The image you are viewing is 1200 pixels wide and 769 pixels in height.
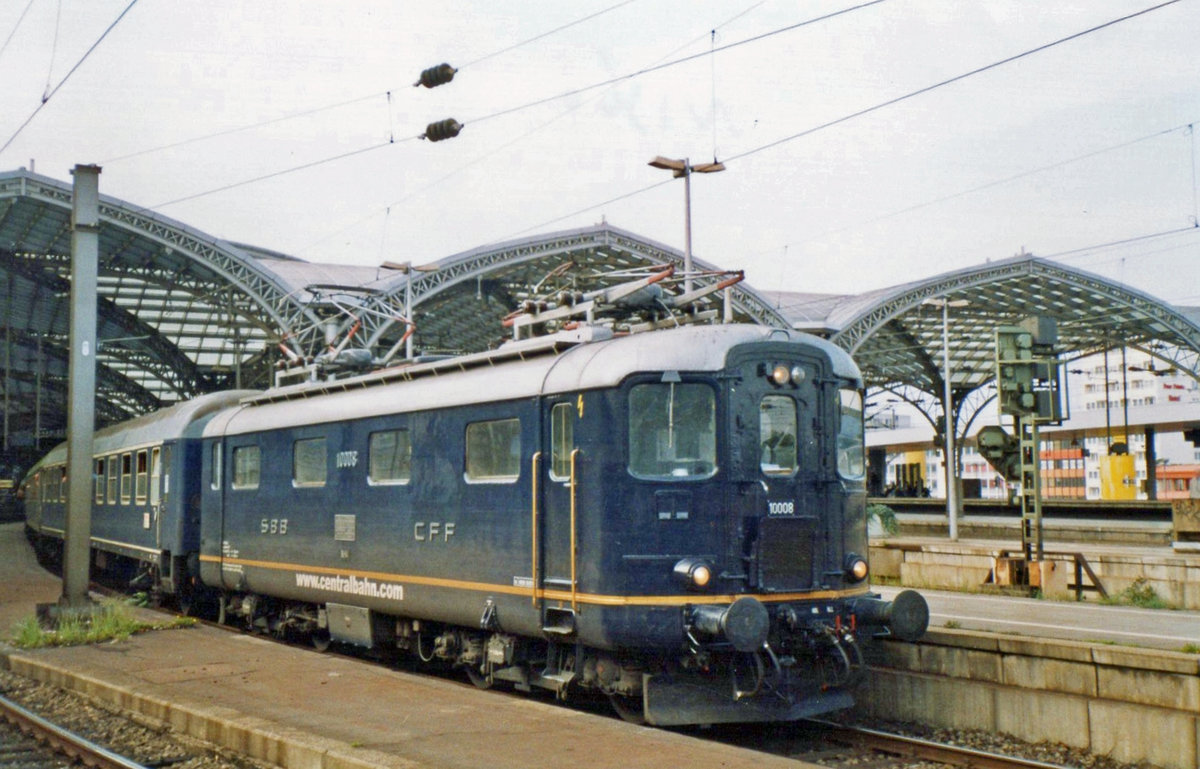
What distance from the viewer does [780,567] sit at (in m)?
10.6

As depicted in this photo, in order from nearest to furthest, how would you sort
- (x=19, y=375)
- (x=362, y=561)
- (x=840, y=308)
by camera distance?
(x=362, y=561) < (x=840, y=308) < (x=19, y=375)

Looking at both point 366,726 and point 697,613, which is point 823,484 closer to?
point 697,613

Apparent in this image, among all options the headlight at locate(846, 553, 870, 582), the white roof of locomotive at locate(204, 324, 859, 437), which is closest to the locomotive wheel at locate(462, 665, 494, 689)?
the white roof of locomotive at locate(204, 324, 859, 437)

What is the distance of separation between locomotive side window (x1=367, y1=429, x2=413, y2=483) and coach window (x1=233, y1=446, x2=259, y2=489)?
380 cm

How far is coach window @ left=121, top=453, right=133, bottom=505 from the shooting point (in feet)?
75.2

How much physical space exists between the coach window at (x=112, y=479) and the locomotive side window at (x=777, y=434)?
58.3 ft

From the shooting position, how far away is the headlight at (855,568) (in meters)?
11.1

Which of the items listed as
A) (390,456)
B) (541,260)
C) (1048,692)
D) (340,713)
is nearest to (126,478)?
(390,456)

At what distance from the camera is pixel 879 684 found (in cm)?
1242

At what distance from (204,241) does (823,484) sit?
34088 mm

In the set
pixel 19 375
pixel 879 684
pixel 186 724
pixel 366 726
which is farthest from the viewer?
pixel 19 375

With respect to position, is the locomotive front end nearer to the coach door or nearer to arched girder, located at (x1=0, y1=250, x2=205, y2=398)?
the coach door

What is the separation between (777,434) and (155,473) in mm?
14123

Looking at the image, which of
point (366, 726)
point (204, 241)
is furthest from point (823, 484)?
point (204, 241)
